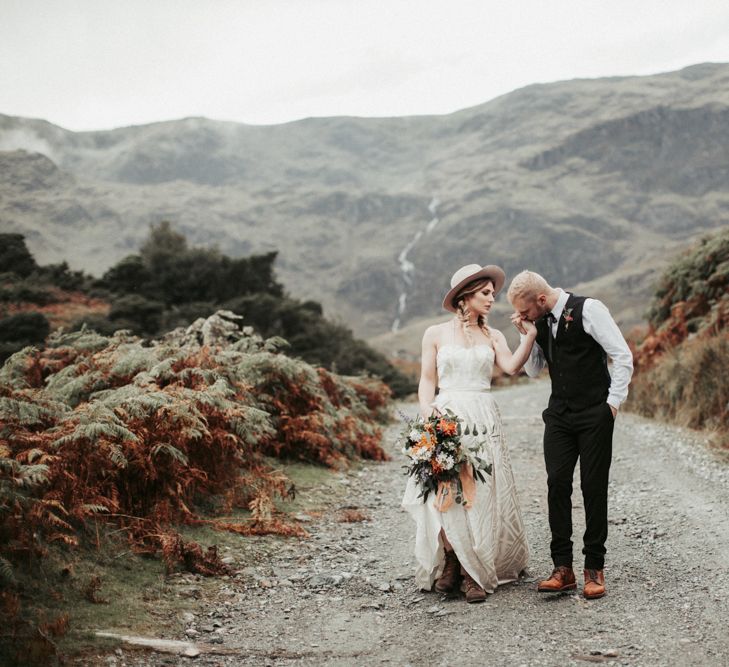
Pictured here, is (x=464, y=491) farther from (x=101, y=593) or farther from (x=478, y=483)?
(x=101, y=593)

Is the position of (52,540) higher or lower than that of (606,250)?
lower

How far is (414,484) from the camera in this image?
19.5ft

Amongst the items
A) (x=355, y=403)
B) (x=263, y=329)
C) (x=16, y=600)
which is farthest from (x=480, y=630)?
(x=263, y=329)

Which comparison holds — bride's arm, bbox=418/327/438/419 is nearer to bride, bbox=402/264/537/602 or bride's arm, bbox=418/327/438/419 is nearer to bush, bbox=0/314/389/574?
bride, bbox=402/264/537/602

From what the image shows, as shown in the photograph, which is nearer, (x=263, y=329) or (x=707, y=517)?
(x=707, y=517)

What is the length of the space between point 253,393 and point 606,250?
179 meters

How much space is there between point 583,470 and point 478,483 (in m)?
0.77

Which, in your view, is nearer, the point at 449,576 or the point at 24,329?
the point at 449,576

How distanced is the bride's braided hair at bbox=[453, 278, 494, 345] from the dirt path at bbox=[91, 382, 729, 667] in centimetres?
197

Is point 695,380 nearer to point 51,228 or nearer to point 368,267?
point 51,228

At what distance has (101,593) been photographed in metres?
5.39

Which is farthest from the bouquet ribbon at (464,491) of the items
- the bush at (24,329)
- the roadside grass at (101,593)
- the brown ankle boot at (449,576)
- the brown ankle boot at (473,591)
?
the bush at (24,329)

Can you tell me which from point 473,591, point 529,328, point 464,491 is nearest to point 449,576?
point 473,591

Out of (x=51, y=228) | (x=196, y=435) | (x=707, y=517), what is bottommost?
(x=707, y=517)
